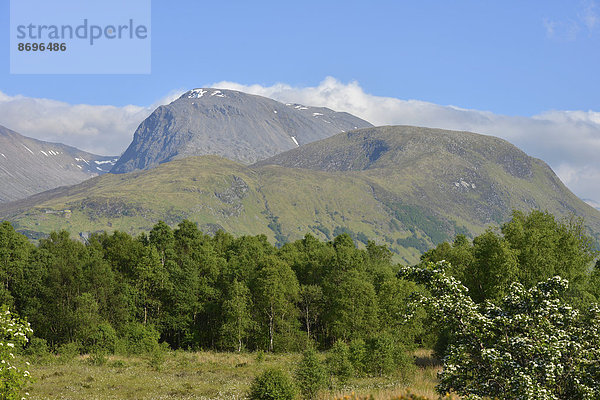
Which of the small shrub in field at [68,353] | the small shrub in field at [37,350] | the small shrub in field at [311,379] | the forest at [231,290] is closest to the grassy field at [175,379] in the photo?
the small shrub in field at [68,353]

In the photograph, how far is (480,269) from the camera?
185 ft

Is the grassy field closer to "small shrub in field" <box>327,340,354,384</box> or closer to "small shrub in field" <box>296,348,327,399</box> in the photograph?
"small shrub in field" <box>296,348,327,399</box>

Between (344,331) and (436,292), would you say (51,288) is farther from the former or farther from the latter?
(436,292)

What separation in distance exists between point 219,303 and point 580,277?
54.8 m

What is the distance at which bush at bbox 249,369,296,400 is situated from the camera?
2583 centimetres

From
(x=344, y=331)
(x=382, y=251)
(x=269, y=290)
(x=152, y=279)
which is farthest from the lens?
(x=382, y=251)

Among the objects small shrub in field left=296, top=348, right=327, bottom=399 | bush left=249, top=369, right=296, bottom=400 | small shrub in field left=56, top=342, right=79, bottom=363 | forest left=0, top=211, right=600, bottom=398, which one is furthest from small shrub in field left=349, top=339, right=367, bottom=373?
small shrub in field left=56, top=342, right=79, bottom=363

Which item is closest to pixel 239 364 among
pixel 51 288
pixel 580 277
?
pixel 51 288

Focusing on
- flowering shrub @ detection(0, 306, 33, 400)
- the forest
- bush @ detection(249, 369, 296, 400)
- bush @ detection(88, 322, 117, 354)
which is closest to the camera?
flowering shrub @ detection(0, 306, 33, 400)

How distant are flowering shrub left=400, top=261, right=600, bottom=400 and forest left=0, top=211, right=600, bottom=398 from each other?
42257mm

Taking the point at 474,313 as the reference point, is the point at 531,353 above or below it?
below

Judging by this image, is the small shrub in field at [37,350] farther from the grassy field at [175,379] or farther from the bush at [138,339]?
the bush at [138,339]

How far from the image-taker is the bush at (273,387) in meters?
25.8

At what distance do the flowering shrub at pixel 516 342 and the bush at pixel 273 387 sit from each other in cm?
1297
